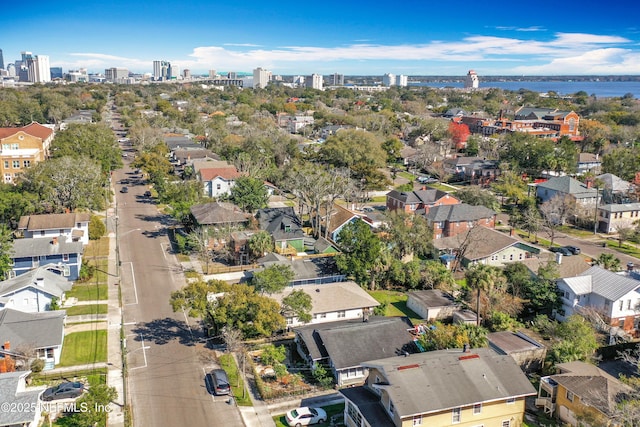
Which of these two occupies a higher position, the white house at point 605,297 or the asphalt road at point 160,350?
the white house at point 605,297

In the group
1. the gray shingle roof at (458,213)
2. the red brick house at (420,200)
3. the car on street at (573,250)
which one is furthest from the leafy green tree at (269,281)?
the car on street at (573,250)

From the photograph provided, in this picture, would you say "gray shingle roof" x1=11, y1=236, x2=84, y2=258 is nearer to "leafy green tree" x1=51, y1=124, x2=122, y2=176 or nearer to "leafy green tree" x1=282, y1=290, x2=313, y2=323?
"leafy green tree" x1=282, y1=290, x2=313, y2=323

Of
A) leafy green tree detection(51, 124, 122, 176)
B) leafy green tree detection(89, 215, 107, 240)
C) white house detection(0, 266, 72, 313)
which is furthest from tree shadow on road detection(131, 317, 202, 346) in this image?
leafy green tree detection(51, 124, 122, 176)

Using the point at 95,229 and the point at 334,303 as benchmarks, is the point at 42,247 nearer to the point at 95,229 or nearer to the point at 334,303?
the point at 95,229

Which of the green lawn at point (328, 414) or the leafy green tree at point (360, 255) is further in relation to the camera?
the leafy green tree at point (360, 255)

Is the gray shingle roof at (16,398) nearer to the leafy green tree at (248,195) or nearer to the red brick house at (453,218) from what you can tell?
the leafy green tree at (248,195)

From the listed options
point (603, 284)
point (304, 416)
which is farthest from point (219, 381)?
point (603, 284)

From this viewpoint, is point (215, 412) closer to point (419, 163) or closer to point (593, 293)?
point (593, 293)

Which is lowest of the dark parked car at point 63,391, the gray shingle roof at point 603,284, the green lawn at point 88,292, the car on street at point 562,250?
the green lawn at point 88,292
